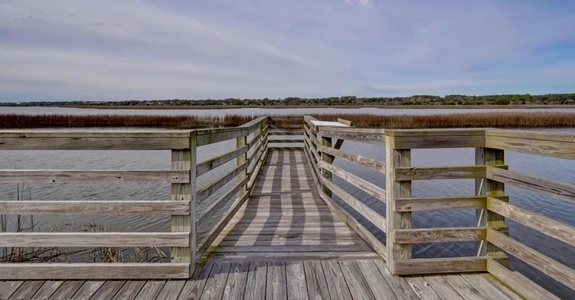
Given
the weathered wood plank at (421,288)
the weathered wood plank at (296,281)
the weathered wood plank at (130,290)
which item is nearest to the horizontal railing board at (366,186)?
the weathered wood plank at (421,288)

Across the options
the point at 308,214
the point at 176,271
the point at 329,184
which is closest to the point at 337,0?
the point at 329,184

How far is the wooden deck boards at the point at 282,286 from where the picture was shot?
7.48ft

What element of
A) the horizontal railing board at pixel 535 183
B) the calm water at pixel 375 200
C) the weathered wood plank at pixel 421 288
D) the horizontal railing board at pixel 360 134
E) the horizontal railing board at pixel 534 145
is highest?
the horizontal railing board at pixel 360 134

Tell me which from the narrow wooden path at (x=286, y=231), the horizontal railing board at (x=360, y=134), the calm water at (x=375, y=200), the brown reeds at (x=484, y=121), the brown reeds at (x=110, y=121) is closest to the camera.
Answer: the horizontal railing board at (x=360, y=134)

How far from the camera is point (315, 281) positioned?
2.50 meters

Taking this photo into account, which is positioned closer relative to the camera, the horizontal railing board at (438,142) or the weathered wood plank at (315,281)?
the weathered wood plank at (315,281)

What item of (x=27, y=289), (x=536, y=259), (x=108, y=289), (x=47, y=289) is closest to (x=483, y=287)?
(x=536, y=259)

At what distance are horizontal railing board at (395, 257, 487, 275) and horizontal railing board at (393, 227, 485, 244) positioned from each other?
158 millimetres

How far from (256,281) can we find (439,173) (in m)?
1.60

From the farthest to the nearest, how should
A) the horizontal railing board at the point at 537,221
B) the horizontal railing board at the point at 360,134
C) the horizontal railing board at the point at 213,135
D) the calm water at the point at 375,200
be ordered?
1. the calm water at the point at 375,200
2. the horizontal railing board at the point at 360,134
3. the horizontal railing board at the point at 213,135
4. the horizontal railing board at the point at 537,221

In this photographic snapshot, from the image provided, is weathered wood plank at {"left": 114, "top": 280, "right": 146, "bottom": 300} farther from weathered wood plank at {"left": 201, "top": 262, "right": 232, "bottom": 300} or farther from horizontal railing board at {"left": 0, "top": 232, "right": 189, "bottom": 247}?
weathered wood plank at {"left": 201, "top": 262, "right": 232, "bottom": 300}

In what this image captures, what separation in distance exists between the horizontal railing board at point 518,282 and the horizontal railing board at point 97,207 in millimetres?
2315

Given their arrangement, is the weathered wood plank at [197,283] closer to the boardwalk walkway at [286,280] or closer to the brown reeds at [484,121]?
the boardwalk walkway at [286,280]

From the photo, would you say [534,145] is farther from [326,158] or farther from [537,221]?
[326,158]
